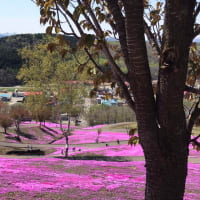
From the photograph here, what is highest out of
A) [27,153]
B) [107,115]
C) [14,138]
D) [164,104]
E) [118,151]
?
[164,104]

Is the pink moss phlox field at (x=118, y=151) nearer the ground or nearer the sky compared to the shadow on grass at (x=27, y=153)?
nearer the sky

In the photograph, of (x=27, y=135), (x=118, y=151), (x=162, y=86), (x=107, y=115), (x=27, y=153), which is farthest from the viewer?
(x=107, y=115)

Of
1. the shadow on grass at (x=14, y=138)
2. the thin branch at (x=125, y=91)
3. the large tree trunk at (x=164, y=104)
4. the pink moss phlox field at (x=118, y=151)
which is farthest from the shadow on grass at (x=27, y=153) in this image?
the large tree trunk at (x=164, y=104)

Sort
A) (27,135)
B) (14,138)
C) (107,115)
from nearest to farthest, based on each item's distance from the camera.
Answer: (14,138)
(27,135)
(107,115)

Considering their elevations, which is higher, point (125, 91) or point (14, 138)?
point (125, 91)

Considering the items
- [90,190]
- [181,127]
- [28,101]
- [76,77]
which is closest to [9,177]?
[90,190]

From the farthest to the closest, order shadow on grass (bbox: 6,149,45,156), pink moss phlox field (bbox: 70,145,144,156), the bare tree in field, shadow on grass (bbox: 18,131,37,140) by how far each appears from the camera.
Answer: shadow on grass (bbox: 18,131,37,140), shadow on grass (bbox: 6,149,45,156), pink moss phlox field (bbox: 70,145,144,156), the bare tree in field

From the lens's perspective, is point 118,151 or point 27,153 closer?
point 27,153

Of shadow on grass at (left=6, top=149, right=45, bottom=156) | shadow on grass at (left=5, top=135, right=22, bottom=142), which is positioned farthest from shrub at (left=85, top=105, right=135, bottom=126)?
shadow on grass at (left=6, top=149, right=45, bottom=156)

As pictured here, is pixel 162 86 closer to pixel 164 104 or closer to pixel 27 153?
pixel 164 104

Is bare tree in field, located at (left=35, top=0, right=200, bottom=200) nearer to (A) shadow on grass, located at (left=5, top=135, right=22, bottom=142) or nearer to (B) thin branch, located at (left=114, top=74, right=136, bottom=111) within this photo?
(B) thin branch, located at (left=114, top=74, right=136, bottom=111)

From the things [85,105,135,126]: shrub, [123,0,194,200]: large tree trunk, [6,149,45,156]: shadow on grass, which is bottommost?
[6,149,45,156]: shadow on grass

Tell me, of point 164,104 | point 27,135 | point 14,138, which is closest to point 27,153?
point 14,138

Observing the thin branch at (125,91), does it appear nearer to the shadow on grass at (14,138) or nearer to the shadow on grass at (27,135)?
the shadow on grass at (14,138)
